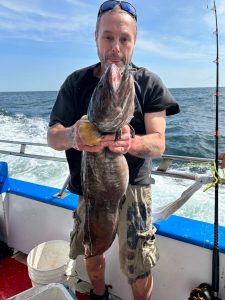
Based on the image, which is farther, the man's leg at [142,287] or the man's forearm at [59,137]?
the man's leg at [142,287]

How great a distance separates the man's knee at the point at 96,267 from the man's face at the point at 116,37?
1.73 meters

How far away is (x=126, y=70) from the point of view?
1.55m

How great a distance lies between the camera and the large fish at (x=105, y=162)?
1.51m

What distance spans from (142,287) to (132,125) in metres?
1.29

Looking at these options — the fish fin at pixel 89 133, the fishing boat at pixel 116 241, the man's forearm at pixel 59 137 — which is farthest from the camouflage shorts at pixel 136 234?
the fish fin at pixel 89 133

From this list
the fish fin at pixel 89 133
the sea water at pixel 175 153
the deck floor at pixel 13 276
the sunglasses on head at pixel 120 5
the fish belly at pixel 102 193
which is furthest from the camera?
the sea water at pixel 175 153

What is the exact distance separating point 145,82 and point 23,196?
7.28 ft

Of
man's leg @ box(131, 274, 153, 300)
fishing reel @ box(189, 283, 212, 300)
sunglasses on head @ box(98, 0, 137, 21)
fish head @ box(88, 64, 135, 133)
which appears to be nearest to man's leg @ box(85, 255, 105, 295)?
man's leg @ box(131, 274, 153, 300)

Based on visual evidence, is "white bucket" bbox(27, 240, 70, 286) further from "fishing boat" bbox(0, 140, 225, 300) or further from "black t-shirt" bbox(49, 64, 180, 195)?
"black t-shirt" bbox(49, 64, 180, 195)

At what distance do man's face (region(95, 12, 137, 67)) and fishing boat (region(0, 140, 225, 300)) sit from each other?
114 centimetres

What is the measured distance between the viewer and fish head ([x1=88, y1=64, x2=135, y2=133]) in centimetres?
150

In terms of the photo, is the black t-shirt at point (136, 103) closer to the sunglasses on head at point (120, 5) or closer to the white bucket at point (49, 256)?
the sunglasses on head at point (120, 5)

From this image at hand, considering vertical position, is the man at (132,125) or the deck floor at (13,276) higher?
the man at (132,125)

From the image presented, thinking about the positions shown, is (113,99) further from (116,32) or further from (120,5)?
(120,5)
